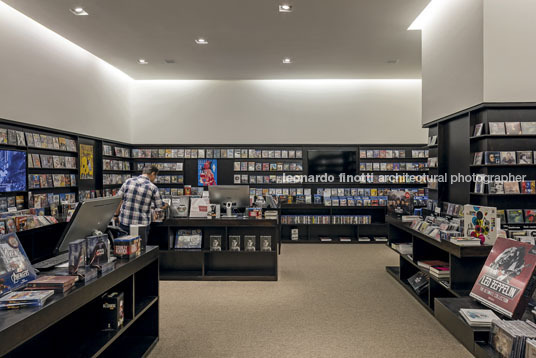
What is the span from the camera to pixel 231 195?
525 cm

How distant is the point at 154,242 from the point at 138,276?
2.18 meters

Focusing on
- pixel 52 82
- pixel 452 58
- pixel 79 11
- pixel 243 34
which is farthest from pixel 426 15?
pixel 52 82

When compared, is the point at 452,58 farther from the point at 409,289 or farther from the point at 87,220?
the point at 87,220

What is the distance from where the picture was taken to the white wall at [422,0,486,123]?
3.97 metres

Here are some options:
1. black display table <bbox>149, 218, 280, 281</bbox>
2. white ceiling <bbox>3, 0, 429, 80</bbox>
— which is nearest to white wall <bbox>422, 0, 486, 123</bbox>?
white ceiling <bbox>3, 0, 429, 80</bbox>

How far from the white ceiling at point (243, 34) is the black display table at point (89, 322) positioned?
3.76m

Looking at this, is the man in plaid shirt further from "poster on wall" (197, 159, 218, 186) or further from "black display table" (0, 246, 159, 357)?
"poster on wall" (197, 159, 218, 186)

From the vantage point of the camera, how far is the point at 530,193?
4.00 metres

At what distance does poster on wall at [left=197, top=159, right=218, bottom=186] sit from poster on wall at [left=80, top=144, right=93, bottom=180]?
2.56 metres

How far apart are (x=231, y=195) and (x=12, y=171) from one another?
10.3 ft

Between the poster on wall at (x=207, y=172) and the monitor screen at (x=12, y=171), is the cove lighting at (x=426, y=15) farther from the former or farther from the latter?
the monitor screen at (x=12, y=171)

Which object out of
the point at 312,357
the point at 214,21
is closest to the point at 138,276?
the point at 312,357

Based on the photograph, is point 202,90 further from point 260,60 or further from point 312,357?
point 312,357

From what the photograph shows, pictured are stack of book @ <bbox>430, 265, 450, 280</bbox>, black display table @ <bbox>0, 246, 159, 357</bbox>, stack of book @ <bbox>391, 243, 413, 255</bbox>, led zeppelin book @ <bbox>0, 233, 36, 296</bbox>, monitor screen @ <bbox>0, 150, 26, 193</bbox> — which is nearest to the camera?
black display table @ <bbox>0, 246, 159, 357</bbox>
